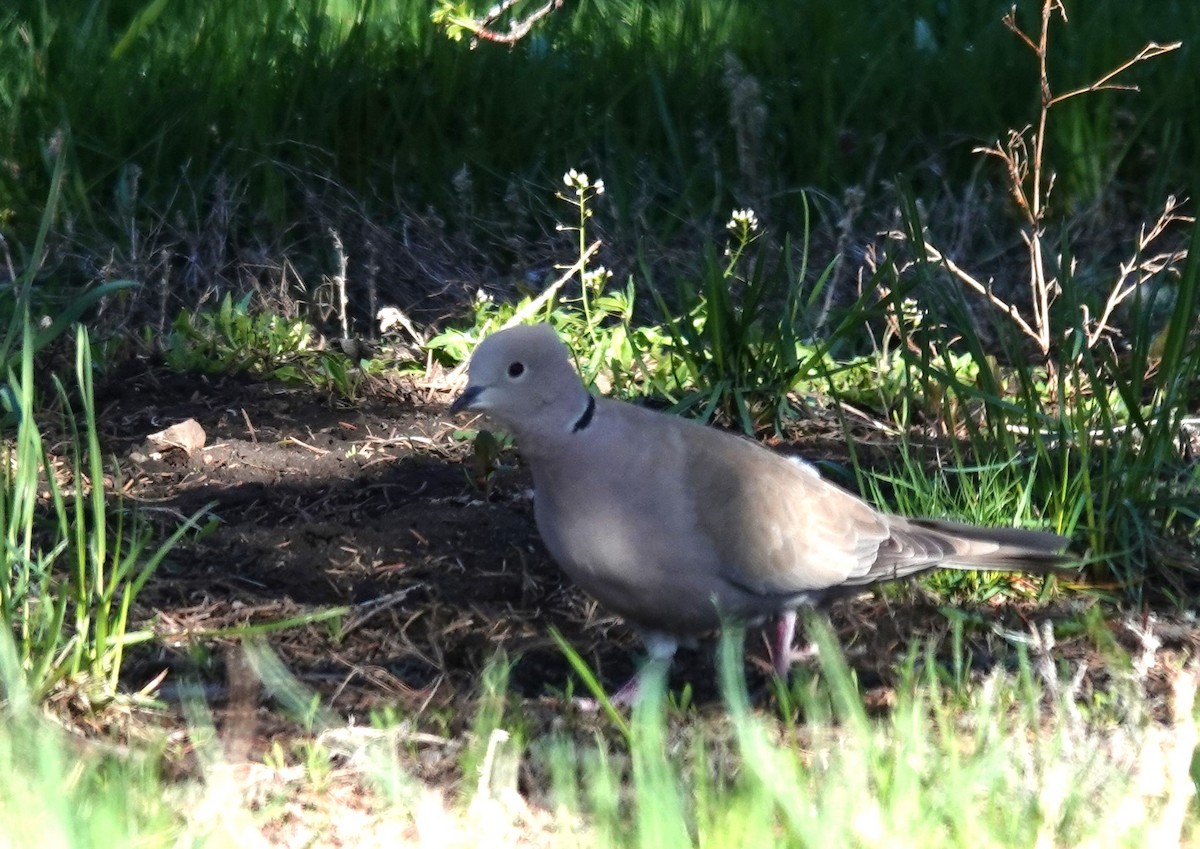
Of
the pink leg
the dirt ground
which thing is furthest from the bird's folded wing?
the dirt ground

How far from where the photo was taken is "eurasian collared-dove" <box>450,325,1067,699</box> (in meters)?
3.05

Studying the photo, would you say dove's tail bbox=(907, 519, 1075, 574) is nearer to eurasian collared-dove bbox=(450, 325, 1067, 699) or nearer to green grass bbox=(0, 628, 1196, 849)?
eurasian collared-dove bbox=(450, 325, 1067, 699)

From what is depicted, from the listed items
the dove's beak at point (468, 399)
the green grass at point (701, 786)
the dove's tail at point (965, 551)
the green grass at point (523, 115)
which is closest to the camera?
the green grass at point (701, 786)

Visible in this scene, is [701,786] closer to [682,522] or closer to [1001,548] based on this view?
[682,522]

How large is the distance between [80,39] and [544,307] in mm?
2640

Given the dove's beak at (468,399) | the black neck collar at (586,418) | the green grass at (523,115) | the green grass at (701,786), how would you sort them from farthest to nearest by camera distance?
the green grass at (523,115) < the black neck collar at (586,418) < the dove's beak at (468,399) < the green grass at (701,786)

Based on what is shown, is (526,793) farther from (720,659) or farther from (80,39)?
(80,39)

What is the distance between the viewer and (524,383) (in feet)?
9.93

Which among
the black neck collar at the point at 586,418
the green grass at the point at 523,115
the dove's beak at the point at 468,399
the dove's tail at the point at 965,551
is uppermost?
the green grass at the point at 523,115

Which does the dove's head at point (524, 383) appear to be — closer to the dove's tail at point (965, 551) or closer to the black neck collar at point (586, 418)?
the black neck collar at point (586, 418)

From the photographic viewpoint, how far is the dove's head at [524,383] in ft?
9.86

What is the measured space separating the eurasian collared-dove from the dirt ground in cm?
19

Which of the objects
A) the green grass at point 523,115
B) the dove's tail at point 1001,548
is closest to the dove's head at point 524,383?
the dove's tail at point 1001,548

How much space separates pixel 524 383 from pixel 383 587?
30.0 inches
